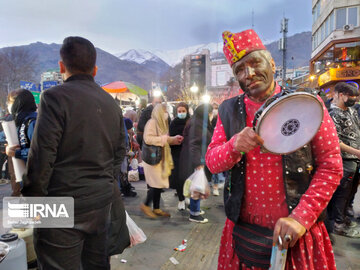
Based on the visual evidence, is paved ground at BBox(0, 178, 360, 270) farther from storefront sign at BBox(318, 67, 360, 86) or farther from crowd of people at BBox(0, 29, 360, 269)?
storefront sign at BBox(318, 67, 360, 86)

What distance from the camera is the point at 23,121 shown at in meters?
2.93

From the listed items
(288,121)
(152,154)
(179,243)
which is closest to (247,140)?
(288,121)

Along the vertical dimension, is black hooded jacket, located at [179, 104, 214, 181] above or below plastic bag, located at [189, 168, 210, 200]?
above

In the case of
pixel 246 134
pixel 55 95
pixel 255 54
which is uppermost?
pixel 255 54

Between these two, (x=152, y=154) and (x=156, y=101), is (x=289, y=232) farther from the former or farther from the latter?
(x=156, y=101)

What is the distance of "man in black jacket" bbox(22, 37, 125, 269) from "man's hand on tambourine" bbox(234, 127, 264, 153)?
108cm

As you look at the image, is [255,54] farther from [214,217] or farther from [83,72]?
[214,217]

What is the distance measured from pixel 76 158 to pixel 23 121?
1599 millimetres

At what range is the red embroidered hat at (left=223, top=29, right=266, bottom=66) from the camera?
1468 mm

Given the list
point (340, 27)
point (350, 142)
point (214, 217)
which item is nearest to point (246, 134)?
point (350, 142)

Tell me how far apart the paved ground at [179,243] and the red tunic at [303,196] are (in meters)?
1.94

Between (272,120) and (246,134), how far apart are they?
0.41ft

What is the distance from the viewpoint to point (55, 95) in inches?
67.5

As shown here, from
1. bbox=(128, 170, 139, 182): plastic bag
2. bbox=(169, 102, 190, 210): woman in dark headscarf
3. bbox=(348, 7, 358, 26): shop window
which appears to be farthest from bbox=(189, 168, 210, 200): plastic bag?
bbox=(348, 7, 358, 26): shop window
